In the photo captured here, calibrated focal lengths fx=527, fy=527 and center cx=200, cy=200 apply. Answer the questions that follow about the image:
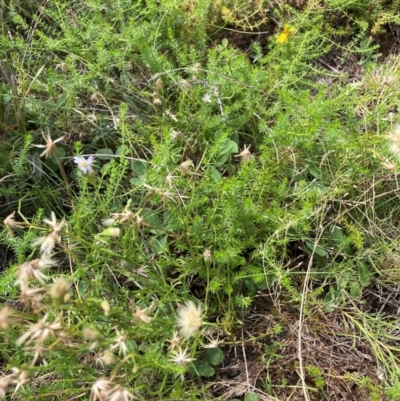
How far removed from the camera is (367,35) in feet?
7.30

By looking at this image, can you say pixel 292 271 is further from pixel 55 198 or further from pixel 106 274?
pixel 55 198

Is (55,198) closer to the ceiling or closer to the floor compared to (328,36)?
closer to the floor

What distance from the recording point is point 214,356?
1633mm

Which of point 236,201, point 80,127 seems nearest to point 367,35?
point 236,201

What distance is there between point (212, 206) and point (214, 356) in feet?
1.56

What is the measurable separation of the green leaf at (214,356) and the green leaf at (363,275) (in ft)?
1.69

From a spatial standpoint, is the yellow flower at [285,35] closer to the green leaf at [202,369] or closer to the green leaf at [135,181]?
the green leaf at [135,181]

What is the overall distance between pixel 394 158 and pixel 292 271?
1.61 ft

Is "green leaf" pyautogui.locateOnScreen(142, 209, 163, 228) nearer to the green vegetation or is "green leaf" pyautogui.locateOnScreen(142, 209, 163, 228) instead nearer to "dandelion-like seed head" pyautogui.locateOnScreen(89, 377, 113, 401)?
the green vegetation

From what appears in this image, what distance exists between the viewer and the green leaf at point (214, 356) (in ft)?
5.34

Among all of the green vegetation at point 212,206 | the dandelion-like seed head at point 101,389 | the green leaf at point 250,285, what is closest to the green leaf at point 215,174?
the green vegetation at point 212,206

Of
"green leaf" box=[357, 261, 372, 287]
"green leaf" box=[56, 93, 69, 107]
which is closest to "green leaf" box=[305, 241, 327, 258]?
"green leaf" box=[357, 261, 372, 287]

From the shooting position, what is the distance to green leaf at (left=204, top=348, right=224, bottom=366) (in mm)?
1628

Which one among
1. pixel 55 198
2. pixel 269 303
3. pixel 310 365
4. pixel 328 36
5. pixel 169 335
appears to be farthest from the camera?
pixel 328 36
